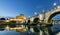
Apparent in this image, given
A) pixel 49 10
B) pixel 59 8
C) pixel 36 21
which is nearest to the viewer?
pixel 59 8

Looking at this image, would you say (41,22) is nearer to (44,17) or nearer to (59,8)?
(44,17)

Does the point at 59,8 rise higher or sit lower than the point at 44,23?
higher

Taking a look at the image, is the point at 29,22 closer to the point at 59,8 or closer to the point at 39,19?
the point at 39,19

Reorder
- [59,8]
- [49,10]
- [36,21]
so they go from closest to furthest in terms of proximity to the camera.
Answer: [59,8] < [49,10] < [36,21]

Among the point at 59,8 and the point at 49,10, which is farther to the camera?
the point at 49,10

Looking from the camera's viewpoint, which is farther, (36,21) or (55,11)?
(36,21)

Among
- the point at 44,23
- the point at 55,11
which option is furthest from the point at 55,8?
the point at 44,23

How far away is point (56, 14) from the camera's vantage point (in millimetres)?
50312

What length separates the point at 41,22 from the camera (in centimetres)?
5119

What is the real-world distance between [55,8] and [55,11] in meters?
0.62

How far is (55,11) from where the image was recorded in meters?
48.1

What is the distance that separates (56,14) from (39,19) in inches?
186

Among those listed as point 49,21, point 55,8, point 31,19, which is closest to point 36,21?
point 31,19

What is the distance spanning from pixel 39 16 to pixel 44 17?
6.30 feet
